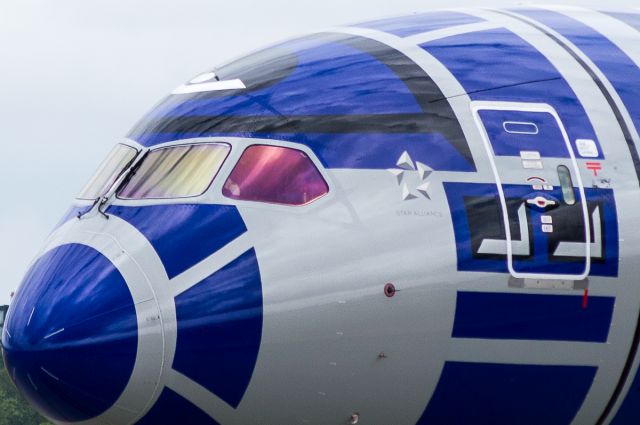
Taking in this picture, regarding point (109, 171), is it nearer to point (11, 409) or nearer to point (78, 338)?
point (78, 338)

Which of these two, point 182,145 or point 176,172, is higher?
point 182,145

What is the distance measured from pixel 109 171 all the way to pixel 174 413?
3058 mm

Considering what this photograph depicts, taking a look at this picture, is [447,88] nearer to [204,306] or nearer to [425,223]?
[425,223]

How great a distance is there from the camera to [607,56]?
928 inches

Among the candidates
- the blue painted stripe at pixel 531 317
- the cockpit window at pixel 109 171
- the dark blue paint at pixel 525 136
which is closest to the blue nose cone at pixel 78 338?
the cockpit window at pixel 109 171

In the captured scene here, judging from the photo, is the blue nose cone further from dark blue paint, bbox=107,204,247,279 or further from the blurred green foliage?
the blurred green foliage

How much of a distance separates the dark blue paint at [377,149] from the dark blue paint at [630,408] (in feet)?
8.67

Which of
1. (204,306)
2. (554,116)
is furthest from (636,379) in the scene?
(204,306)

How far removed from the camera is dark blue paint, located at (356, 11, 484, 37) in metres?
23.5

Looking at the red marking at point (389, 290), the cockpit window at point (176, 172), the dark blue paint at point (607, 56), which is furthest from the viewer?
the dark blue paint at point (607, 56)

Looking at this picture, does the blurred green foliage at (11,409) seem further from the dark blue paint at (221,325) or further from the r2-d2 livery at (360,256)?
the dark blue paint at (221,325)

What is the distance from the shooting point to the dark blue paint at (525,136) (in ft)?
73.2

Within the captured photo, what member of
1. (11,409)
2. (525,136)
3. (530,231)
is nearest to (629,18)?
(525,136)

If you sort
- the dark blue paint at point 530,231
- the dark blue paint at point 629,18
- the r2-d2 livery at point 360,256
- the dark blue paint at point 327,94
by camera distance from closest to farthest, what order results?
the r2-d2 livery at point 360,256, the dark blue paint at point 530,231, the dark blue paint at point 327,94, the dark blue paint at point 629,18
